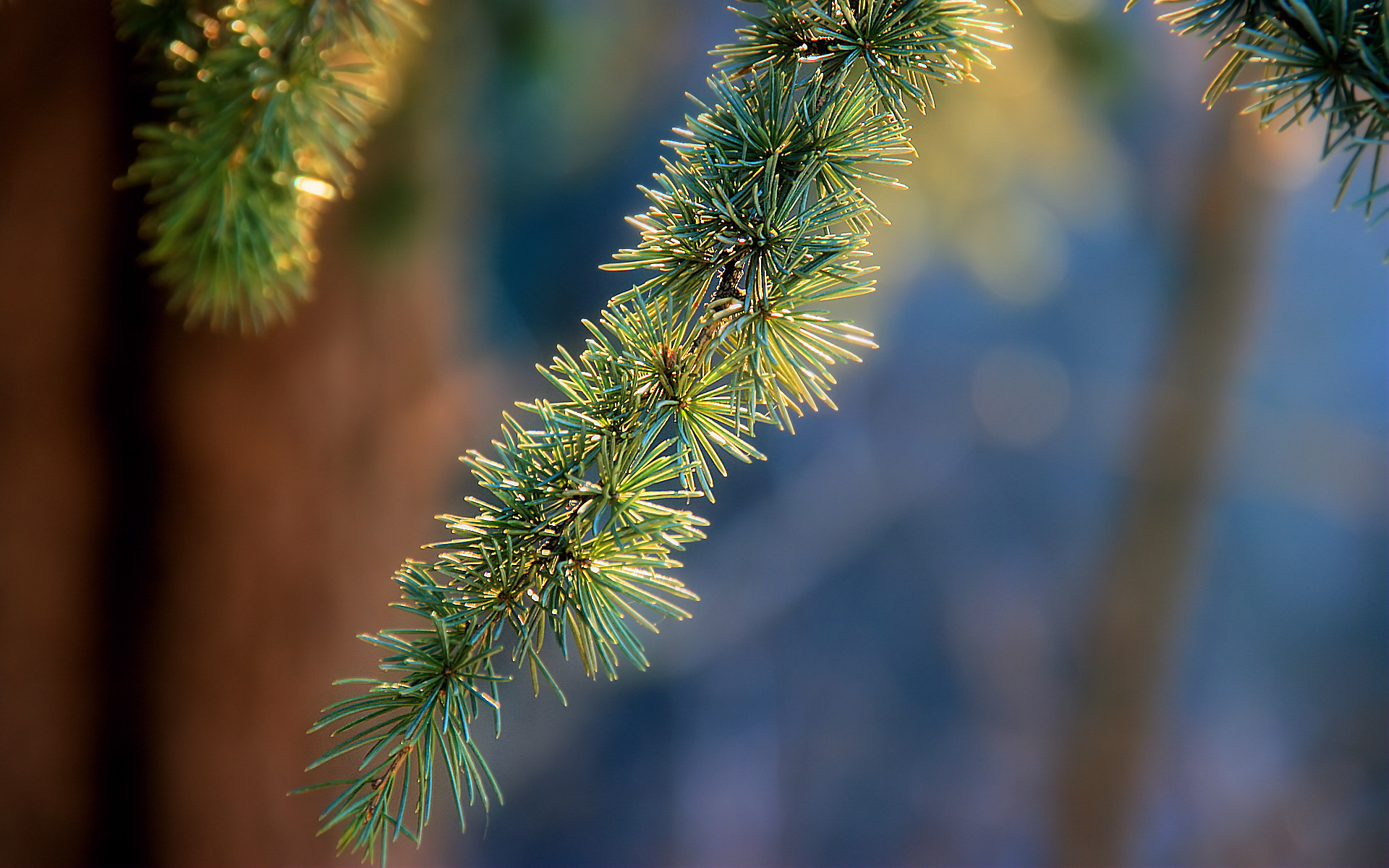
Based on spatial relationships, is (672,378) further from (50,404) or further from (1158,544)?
(1158,544)

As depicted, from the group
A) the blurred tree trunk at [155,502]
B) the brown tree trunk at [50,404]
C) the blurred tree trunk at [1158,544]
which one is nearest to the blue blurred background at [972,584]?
the blurred tree trunk at [1158,544]

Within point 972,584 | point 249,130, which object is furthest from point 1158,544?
point 972,584

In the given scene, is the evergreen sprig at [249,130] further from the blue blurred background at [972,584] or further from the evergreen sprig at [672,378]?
the blue blurred background at [972,584]

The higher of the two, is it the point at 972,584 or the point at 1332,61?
the point at 972,584

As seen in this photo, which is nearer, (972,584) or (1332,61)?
(1332,61)

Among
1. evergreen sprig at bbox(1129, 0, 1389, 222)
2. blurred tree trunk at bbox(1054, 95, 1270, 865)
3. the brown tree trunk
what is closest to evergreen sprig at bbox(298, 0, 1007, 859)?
evergreen sprig at bbox(1129, 0, 1389, 222)

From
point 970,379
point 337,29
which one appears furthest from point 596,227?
point 337,29

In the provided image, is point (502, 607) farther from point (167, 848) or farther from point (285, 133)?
point (167, 848)
